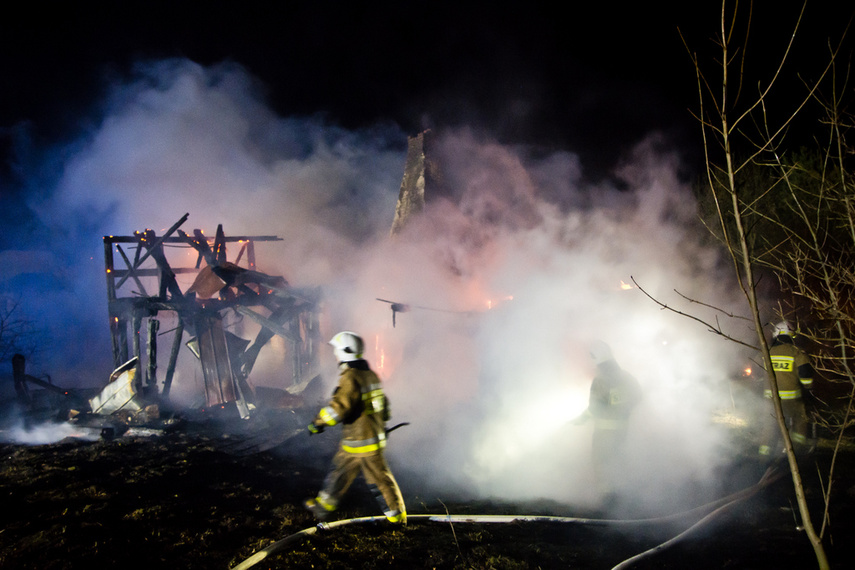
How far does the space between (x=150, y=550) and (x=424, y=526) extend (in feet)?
8.68

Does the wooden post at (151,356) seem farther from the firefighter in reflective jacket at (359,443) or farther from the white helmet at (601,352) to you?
the white helmet at (601,352)

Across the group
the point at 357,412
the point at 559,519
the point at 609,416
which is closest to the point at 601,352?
the point at 609,416

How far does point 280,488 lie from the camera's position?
5.88 m

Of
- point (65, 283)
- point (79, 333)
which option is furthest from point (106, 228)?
point (79, 333)

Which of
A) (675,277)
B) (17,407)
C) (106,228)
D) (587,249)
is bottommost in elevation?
(17,407)

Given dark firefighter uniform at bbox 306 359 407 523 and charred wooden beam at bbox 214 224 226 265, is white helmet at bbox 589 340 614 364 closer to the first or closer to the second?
dark firefighter uniform at bbox 306 359 407 523

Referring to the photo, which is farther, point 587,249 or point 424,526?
point 587,249

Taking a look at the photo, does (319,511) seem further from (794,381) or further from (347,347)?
(794,381)

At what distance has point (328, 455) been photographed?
7.58 meters

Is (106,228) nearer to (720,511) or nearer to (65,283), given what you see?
(65,283)

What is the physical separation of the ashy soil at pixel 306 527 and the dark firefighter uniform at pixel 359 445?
0.30 m

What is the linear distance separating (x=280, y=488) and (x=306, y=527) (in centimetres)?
152

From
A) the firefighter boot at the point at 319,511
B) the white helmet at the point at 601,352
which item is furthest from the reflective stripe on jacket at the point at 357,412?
the white helmet at the point at 601,352

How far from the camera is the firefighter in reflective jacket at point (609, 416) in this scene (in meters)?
5.66
